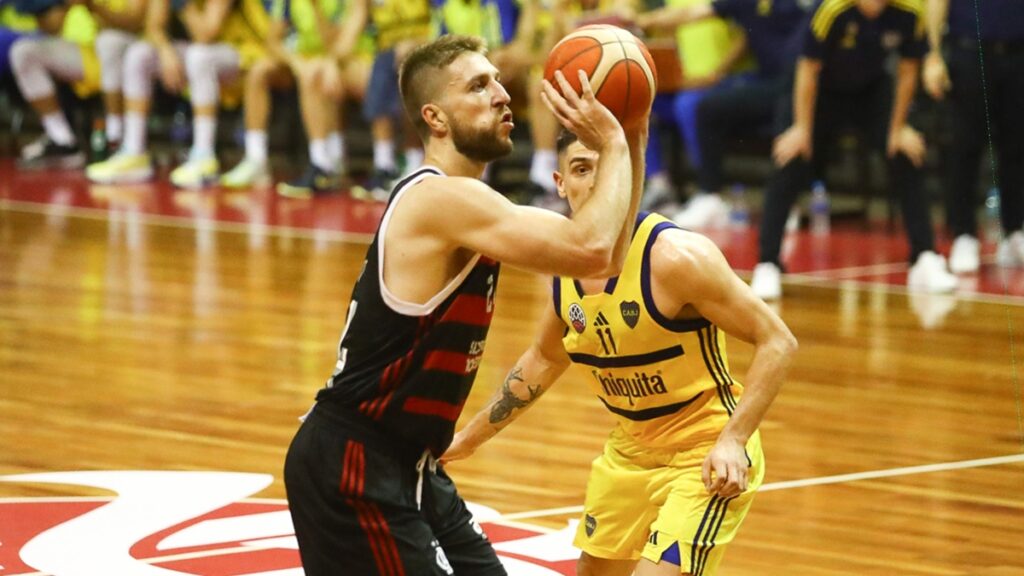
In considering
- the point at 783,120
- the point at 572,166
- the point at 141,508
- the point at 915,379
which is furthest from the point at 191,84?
the point at 572,166

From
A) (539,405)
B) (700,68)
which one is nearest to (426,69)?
(539,405)

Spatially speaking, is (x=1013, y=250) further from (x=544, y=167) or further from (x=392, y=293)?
(x=392, y=293)

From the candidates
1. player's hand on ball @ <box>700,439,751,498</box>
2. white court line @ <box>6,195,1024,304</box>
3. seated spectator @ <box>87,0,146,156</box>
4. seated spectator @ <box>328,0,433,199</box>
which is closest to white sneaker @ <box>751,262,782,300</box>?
white court line @ <box>6,195,1024,304</box>

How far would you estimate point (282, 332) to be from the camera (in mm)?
8078

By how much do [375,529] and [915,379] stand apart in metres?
4.30

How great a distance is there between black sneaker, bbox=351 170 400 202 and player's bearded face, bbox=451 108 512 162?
984cm

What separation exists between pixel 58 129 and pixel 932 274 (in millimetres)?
8724

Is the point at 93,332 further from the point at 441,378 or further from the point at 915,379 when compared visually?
the point at 441,378

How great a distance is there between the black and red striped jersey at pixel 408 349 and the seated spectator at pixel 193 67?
1100 centimetres

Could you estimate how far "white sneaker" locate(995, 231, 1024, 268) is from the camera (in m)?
9.84

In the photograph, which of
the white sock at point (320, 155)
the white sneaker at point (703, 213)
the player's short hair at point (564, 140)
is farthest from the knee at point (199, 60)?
the player's short hair at point (564, 140)

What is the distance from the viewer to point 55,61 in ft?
49.8

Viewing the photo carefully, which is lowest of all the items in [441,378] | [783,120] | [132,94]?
[132,94]

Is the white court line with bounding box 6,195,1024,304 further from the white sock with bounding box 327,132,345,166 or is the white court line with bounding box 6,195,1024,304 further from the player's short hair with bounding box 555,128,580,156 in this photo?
the player's short hair with bounding box 555,128,580,156
